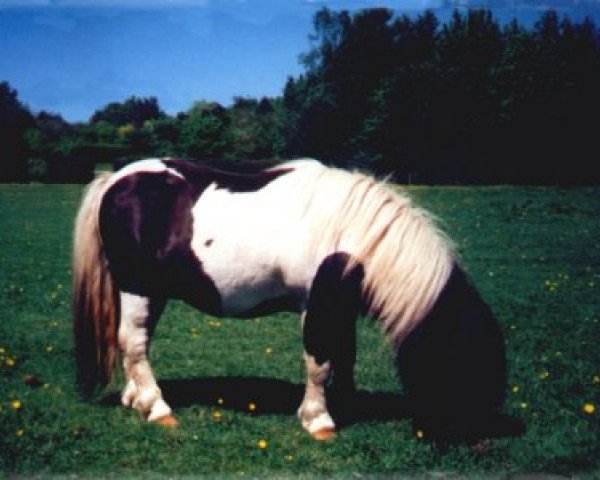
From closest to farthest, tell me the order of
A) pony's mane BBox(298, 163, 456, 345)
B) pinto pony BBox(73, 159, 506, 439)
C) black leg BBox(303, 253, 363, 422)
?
pinto pony BBox(73, 159, 506, 439)
pony's mane BBox(298, 163, 456, 345)
black leg BBox(303, 253, 363, 422)

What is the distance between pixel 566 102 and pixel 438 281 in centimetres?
1420

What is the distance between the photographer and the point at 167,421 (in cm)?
546

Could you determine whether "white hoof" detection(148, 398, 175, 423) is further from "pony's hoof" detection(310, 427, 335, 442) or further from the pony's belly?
"pony's hoof" detection(310, 427, 335, 442)

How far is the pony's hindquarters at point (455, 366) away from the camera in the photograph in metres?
4.61

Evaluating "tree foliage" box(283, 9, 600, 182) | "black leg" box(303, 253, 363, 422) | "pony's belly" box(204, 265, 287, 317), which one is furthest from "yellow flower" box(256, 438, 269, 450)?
"tree foliage" box(283, 9, 600, 182)

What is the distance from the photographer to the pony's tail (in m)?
5.81

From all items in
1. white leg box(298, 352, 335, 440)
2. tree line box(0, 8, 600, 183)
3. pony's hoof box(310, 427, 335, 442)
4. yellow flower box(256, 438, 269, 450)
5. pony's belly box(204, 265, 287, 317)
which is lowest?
pony's hoof box(310, 427, 335, 442)

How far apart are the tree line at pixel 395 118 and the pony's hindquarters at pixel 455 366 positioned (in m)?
13.1

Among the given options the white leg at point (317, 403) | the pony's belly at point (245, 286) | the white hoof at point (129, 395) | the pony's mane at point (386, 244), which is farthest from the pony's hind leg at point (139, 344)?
the pony's mane at point (386, 244)

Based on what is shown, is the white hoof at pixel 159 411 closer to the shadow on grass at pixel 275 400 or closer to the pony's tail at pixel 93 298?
the shadow on grass at pixel 275 400

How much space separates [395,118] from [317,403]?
2859 centimetres

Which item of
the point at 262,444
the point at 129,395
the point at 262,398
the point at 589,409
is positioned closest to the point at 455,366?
the point at 262,444

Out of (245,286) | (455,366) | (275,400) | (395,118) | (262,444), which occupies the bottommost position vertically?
(275,400)

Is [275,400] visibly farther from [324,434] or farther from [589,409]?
[589,409]
